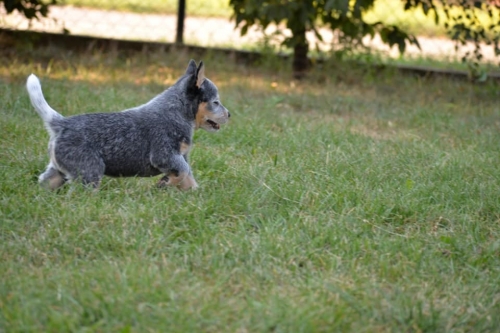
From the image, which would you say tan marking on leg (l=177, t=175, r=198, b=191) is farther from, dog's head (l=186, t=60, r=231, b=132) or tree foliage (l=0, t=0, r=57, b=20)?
tree foliage (l=0, t=0, r=57, b=20)

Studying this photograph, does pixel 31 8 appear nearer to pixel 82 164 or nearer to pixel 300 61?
pixel 300 61

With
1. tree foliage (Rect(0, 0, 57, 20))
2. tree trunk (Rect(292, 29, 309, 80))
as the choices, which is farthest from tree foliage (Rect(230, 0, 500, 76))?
tree foliage (Rect(0, 0, 57, 20))

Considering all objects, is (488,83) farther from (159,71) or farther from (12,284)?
(12,284)

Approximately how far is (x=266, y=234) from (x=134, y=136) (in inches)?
45.9

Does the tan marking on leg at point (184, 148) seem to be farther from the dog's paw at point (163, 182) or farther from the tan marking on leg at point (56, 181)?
the tan marking on leg at point (56, 181)

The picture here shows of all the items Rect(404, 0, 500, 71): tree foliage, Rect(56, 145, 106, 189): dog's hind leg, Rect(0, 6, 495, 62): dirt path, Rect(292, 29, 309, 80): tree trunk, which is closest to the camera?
Rect(56, 145, 106, 189): dog's hind leg

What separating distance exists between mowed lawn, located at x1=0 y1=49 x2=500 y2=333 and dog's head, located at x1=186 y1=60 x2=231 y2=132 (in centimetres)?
33

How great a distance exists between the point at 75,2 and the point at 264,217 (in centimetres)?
760

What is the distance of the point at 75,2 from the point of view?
1074 cm

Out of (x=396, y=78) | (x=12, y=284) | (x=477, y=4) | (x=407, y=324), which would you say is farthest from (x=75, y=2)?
(x=407, y=324)

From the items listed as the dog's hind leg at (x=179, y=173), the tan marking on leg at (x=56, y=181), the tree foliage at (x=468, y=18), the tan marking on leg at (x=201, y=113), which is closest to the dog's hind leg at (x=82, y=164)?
the tan marking on leg at (x=56, y=181)

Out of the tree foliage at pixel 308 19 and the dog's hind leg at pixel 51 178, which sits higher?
the tree foliage at pixel 308 19

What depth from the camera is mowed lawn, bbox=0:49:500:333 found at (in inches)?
122

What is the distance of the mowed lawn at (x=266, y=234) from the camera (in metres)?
3.09
